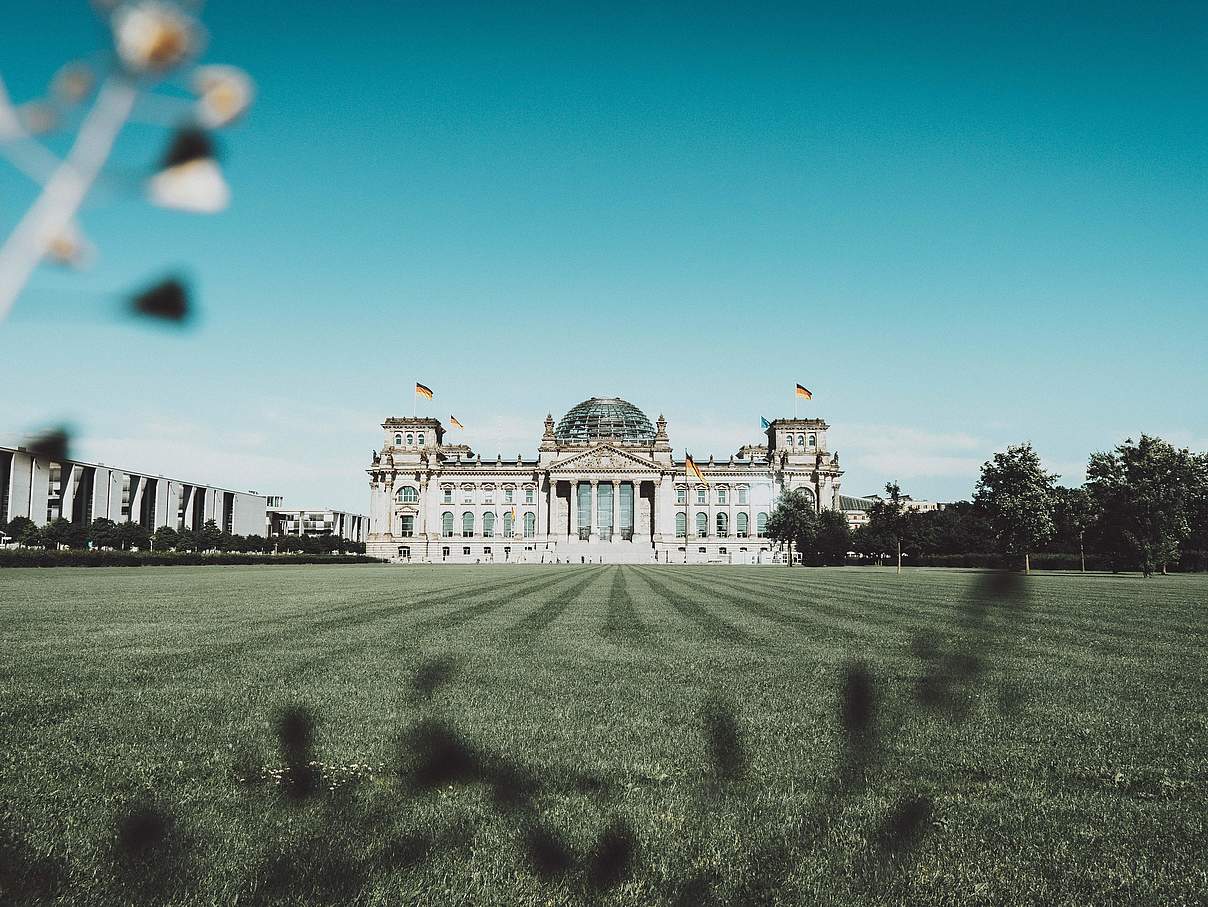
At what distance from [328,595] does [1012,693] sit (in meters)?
23.8

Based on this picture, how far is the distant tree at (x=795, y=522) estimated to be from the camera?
97.4 metres

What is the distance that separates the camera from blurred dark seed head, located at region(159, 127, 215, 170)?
1150 mm

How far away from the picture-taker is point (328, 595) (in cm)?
2916

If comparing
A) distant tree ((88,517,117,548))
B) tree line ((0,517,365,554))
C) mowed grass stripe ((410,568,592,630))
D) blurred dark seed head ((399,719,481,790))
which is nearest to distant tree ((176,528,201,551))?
tree line ((0,517,365,554))

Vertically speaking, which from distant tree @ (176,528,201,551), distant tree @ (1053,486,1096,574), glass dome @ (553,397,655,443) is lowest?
distant tree @ (176,528,201,551)

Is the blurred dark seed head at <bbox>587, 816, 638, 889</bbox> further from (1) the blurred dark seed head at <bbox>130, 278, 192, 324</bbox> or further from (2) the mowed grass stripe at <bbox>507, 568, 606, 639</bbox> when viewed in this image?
(2) the mowed grass stripe at <bbox>507, 568, 606, 639</bbox>

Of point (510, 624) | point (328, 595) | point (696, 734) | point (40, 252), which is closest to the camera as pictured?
point (40, 252)

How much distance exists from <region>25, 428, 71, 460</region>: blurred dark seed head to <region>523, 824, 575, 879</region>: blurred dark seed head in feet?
14.6

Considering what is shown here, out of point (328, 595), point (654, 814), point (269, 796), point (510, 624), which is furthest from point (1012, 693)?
point (328, 595)

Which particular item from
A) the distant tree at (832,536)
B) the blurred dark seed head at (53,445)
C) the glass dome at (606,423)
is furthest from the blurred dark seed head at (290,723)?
the glass dome at (606,423)

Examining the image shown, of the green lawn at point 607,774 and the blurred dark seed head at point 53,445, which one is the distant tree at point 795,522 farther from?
the blurred dark seed head at point 53,445

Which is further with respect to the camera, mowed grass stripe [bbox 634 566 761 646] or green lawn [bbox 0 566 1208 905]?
mowed grass stripe [bbox 634 566 761 646]

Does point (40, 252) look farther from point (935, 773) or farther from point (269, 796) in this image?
point (935, 773)

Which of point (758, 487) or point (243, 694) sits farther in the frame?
point (758, 487)
